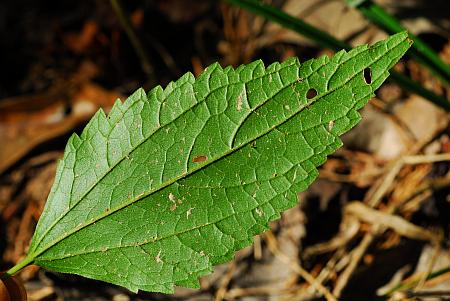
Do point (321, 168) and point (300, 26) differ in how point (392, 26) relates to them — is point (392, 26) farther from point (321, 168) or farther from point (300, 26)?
point (321, 168)

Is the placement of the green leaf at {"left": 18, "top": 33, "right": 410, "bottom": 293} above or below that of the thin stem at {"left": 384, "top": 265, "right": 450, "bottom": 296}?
above

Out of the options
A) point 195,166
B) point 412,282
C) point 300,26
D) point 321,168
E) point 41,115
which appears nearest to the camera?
point 195,166

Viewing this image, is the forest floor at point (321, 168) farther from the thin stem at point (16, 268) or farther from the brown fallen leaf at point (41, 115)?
the thin stem at point (16, 268)

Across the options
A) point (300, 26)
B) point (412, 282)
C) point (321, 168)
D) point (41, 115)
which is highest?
point (41, 115)

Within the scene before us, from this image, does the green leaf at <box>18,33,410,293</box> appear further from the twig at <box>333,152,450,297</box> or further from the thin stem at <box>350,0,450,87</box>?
the twig at <box>333,152,450,297</box>

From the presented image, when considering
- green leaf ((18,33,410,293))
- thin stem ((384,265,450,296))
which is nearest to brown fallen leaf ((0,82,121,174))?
green leaf ((18,33,410,293))

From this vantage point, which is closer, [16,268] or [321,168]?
[16,268]

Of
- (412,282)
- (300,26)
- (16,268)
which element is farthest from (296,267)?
(16,268)

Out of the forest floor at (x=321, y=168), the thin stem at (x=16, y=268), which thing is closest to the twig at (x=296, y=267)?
the forest floor at (x=321, y=168)
